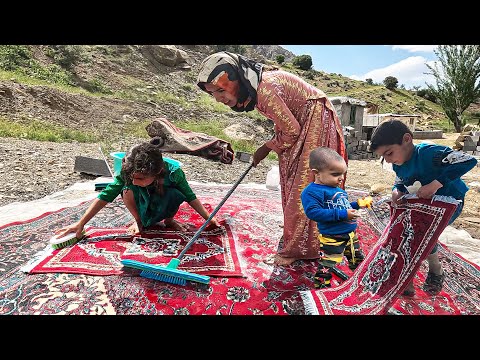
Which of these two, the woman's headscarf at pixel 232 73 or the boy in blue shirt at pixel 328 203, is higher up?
the woman's headscarf at pixel 232 73

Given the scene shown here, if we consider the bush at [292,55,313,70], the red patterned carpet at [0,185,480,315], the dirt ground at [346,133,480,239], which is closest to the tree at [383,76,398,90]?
the bush at [292,55,313,70]

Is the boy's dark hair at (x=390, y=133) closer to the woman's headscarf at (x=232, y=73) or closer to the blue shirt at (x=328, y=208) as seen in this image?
the blue shirt at (x=328, y=208)

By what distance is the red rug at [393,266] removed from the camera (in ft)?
6.02

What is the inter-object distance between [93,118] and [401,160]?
1153 cm

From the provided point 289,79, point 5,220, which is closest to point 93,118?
point 5,220

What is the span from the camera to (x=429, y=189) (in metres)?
1.90

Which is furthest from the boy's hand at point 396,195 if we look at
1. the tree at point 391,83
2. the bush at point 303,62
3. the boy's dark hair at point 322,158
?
the tree at point 391,83

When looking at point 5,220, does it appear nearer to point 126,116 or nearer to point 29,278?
point 29,278

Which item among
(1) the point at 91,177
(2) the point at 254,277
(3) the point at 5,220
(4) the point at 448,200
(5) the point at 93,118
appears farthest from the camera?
(5) the point at 93,118

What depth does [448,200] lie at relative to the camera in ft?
6.13

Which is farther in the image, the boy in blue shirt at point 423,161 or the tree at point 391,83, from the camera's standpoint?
the tree at point 391,83

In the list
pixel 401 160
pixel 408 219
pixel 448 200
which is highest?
pixel 401 160

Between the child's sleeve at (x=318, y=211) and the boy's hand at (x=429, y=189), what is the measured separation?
45 cm

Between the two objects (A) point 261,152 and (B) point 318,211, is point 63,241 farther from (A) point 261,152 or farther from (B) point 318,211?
(B) point 318,211
